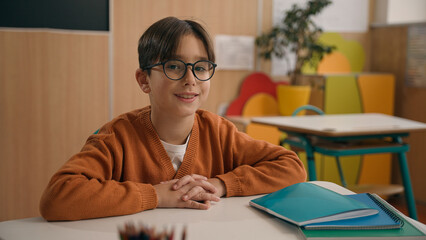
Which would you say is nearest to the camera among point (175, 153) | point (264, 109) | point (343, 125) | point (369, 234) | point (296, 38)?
point (369, 234)

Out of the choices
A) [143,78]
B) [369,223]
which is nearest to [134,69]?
[143,78]

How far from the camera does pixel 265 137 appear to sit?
359 cm

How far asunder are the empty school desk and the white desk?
61.8 inches

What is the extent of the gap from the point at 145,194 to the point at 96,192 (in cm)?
11

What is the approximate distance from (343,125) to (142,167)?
5.58 feet

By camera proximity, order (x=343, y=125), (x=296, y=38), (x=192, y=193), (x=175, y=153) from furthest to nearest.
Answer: (x=296, y=38) < (x=343, y=125) < (x=175, y=153) < (x=192, y=193)

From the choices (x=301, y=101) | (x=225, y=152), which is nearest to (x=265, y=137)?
(x=301, y=101)

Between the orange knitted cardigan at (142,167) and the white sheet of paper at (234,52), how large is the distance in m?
2.23

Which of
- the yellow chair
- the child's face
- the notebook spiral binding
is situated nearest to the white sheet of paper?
the yellow chair

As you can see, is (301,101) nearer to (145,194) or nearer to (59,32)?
(59,32)

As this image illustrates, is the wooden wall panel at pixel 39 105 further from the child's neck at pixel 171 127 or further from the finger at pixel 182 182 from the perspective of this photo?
the finger at pixel 182 182

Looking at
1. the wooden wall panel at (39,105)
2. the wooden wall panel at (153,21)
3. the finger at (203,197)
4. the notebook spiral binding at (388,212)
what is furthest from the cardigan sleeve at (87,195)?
the wooden wall panel at (153,21)

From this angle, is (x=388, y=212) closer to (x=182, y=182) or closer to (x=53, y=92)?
(x=182, y=182)

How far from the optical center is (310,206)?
103 centimetres
